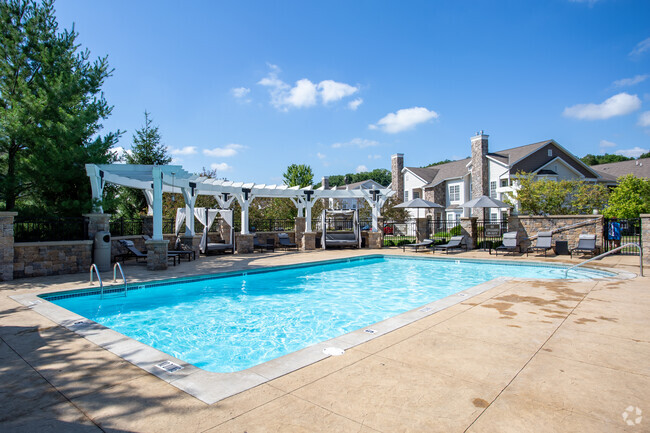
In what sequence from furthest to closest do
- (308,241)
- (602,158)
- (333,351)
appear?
(602,158) < (308,241) < (333,351)

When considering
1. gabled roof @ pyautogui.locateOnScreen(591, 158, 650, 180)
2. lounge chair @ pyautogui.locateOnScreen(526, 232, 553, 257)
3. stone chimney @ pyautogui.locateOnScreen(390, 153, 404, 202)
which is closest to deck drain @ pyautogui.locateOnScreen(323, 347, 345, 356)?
lounge chair @ pyautogui.locateOnScreen(526, 232, 553, 257)

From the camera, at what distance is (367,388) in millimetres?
3119

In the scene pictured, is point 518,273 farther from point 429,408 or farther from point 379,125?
point 379,125

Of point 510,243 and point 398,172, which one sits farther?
point 398,172

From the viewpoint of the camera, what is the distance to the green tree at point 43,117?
1048cm

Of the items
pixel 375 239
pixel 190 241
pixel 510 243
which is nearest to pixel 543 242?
pixel 510 243

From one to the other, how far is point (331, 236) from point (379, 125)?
11.3m

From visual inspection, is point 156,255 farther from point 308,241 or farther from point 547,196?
point 547,196

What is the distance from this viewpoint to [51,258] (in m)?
9.80

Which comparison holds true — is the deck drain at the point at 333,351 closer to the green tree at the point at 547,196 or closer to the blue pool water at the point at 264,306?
the blue pool water at the point at 264,306

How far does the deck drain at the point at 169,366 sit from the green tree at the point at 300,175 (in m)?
31.1

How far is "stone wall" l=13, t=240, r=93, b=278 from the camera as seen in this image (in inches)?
368

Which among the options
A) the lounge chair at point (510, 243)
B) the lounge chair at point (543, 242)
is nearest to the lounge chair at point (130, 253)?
the lounge chair at point (510, 243)

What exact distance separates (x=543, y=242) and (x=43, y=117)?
1800 centimetres
